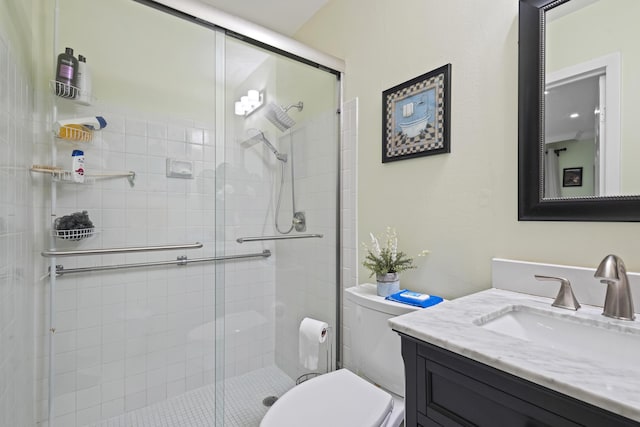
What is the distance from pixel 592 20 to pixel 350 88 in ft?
3.60

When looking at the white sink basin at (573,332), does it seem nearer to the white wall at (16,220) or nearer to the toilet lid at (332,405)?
the toilet lid at (332,405)

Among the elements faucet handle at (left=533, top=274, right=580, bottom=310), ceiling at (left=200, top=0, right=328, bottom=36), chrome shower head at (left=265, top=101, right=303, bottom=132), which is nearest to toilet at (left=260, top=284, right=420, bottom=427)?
faucet handle at (left=533, top=274, right=580, bottom=310)

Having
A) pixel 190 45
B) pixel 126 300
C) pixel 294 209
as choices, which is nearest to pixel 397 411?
pixel 294 209

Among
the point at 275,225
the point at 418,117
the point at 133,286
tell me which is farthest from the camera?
the point at 275,225

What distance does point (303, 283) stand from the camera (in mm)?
1912

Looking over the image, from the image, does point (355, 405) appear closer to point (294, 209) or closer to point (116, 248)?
point (294, 209)

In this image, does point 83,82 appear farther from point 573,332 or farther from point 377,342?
point 573,332

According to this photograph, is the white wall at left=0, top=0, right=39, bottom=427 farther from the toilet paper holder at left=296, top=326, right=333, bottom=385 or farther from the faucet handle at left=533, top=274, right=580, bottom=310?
the faucet handle at left=533, top=274, right=580, bottom=310

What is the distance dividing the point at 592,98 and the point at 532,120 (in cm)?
16

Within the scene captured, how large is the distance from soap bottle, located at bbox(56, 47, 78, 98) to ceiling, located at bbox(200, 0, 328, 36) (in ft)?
2.88

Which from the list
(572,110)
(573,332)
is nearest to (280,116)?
(572,110)

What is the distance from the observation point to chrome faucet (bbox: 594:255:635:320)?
0.78 metres

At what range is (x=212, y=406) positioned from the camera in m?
1.77

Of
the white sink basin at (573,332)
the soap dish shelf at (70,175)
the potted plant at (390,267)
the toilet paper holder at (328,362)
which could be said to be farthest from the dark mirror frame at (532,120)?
the soap dish shelf at (70,175)
